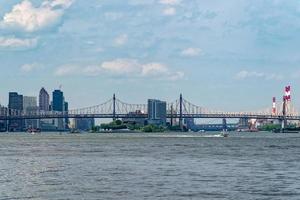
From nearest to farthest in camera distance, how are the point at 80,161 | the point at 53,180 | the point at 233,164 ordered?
the point at 53,180 → the point at 233,164 → the point at 80,161

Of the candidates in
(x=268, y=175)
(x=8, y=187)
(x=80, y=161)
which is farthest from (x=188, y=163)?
(x=8, y=187)

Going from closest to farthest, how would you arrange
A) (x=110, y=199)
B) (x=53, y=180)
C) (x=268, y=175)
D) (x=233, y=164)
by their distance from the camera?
(x=110, y=199)
(x=53, y=180)
(x=268, y=175)
(x=233, y=164)

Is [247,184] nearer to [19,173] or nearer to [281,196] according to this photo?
[281,196]

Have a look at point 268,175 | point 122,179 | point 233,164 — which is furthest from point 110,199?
point 233,164

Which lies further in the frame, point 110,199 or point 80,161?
point 80,161

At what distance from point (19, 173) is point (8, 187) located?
1003 centimetres

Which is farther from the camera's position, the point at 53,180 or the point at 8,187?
the point at 53,180

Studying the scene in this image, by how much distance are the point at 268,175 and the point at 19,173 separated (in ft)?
50.5

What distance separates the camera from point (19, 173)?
165ft

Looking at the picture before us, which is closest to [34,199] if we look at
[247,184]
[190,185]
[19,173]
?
[190,185]

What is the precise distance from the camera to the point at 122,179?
4469cm

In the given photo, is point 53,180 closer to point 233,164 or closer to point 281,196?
point 281,196

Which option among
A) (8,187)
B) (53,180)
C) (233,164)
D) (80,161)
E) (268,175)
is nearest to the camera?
(8,187)

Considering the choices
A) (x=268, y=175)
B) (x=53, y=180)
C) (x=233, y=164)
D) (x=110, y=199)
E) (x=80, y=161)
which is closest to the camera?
(x=110, y=199)
